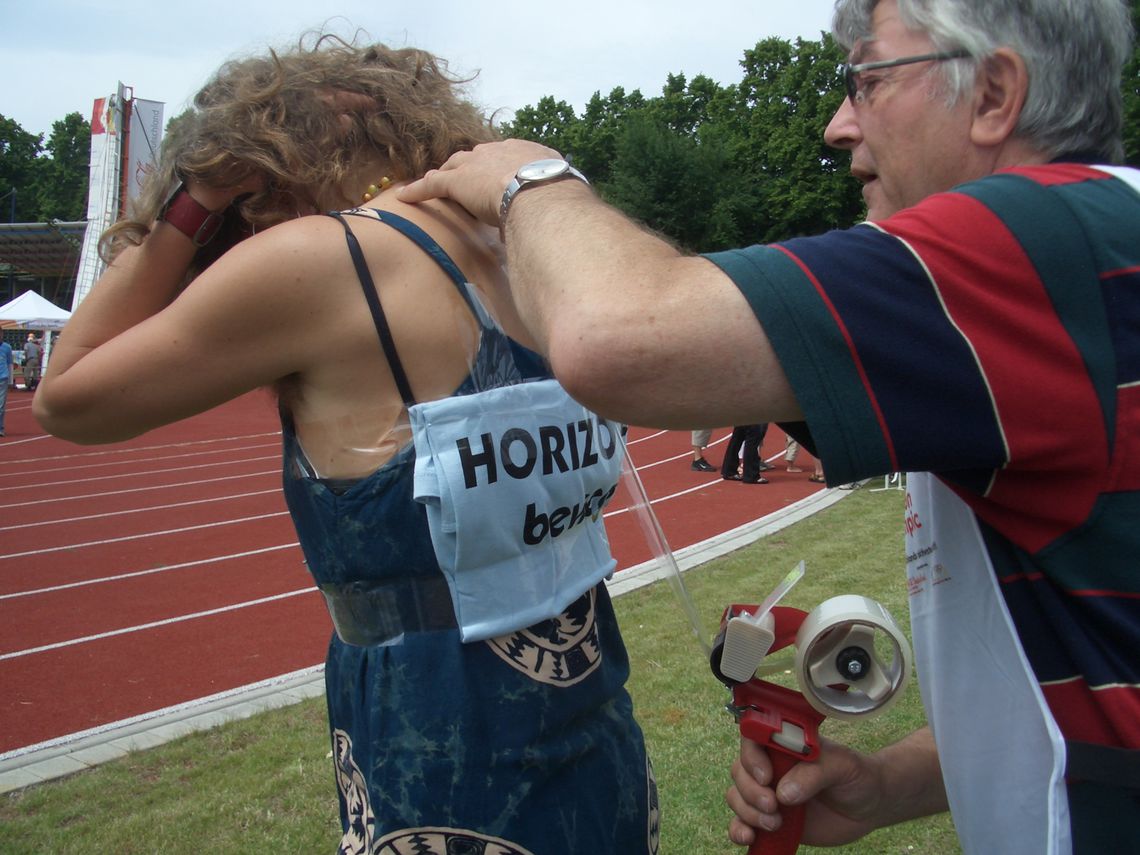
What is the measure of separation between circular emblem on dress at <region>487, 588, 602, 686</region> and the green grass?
1.88 metres

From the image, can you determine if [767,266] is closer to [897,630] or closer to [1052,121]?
[1052,121]

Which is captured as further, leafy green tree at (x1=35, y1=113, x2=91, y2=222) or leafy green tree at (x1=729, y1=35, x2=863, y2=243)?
leafy green tree at (x1=35, y1=113, x2=91, y2=222)

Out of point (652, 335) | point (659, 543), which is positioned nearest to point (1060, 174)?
point (652, 335)

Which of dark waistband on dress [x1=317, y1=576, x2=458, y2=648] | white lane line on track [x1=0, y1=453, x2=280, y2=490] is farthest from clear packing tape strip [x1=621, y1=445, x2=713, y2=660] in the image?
white lane line on track [x1=0, y1=453, x2=280, y2=490]

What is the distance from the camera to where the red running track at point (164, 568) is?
18.7 ft

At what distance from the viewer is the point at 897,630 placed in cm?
141

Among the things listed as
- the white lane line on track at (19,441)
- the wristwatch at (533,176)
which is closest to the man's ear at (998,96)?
the wristwatch at (533,176)

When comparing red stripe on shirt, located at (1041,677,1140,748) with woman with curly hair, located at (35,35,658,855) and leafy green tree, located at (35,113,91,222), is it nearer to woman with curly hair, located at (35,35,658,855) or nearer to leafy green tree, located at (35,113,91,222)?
woman with curly hair, located at (35,35,658,855)

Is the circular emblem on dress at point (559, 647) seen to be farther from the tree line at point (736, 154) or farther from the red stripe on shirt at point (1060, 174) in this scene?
the tree line at point (736, 154)

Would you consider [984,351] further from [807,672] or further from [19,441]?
[19,441]

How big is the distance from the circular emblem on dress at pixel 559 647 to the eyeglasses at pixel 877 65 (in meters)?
0.86

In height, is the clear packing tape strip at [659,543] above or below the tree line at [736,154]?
above

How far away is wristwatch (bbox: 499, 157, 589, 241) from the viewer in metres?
1.28

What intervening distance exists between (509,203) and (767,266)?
423 millimetres
